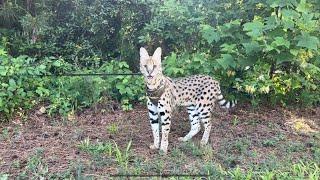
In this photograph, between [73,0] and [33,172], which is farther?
[73,0]

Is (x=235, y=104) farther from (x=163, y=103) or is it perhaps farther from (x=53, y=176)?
(x=53, y=176)

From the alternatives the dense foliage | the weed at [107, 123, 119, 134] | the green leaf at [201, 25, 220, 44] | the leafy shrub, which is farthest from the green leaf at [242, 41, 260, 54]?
the leafy shrub

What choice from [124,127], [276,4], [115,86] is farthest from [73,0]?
[276,4]

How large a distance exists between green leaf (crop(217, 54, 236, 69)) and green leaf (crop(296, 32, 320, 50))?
0.99m

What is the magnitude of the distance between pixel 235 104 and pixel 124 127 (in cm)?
195

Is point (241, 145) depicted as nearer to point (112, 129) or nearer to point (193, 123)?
point (193, 123)

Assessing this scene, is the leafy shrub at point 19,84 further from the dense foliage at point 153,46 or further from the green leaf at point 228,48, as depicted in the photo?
the green leaf at point 228,48

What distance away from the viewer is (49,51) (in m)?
9.61

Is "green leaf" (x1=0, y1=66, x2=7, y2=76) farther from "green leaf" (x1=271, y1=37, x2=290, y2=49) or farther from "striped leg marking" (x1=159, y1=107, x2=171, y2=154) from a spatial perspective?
"green leaf" (x1=271, y1=37, x2=290, y2=49)

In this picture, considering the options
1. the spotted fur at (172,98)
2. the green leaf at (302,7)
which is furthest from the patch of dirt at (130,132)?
the green leaf at (302,7)

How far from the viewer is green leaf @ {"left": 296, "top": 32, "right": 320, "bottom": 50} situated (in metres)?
7.13

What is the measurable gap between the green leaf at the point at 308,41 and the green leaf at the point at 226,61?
39.1 inches

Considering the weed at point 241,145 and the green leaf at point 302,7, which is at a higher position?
the green leaf at point 302,7

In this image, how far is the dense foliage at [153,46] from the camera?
24.9ft
